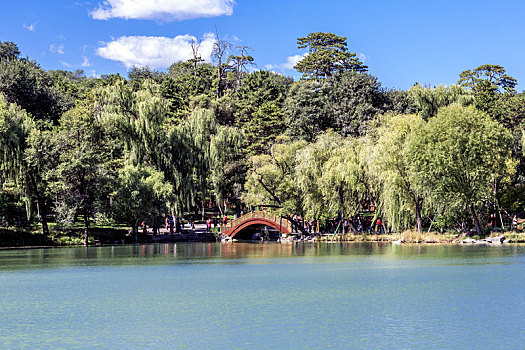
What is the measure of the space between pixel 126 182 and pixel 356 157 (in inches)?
782

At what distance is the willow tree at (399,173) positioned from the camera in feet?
138

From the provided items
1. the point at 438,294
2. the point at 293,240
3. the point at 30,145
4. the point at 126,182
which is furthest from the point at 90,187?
the point at 438,294

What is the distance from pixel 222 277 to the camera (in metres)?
27.5

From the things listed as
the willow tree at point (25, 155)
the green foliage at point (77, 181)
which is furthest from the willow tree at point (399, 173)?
the willow tree at point (25, 155)

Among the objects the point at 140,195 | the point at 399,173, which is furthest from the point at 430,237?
the point at 140,195

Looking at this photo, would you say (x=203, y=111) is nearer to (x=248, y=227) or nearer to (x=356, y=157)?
(x=248, y=227)

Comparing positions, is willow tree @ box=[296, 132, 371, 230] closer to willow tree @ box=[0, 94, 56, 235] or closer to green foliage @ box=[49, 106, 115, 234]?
green foliage @ box=[49, 106, 115, 234]

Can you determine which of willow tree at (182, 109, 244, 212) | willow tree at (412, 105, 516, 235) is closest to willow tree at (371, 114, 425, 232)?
willow tree at (412, 105, 516, 235)

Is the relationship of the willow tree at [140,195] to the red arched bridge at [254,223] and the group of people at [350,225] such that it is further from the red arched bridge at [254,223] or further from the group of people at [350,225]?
the group of people at [350,225]

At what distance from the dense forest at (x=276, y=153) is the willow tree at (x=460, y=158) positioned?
93 mm

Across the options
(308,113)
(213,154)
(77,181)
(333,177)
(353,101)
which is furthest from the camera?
(308,113)

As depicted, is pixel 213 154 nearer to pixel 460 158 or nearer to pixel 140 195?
pixel 140 195

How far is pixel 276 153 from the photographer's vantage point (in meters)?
57.0

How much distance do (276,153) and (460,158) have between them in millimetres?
20645
